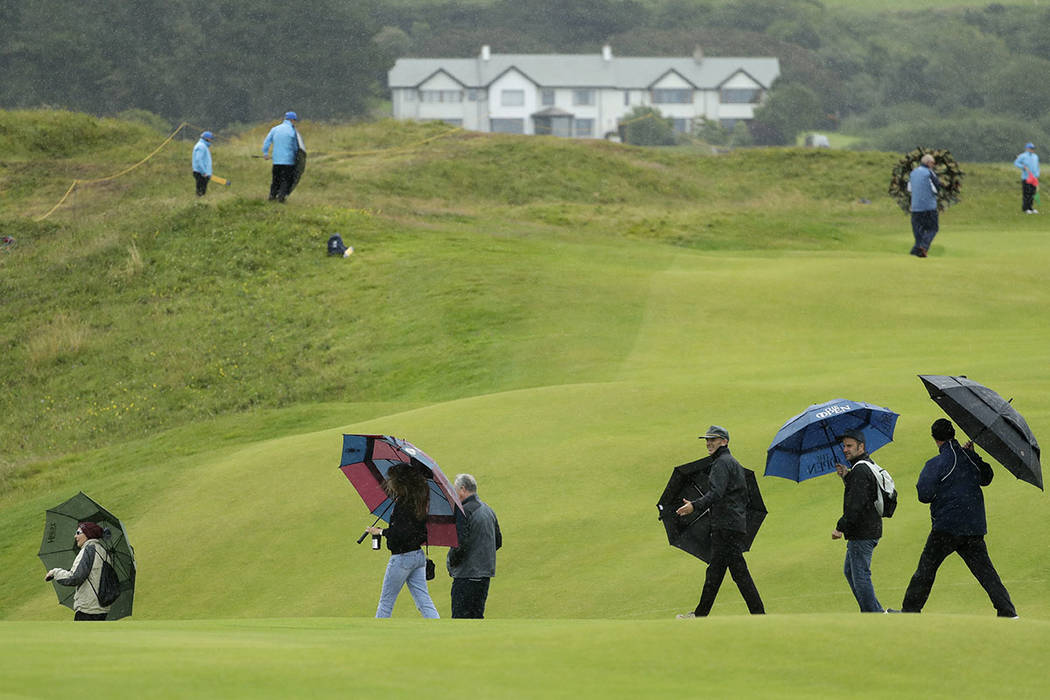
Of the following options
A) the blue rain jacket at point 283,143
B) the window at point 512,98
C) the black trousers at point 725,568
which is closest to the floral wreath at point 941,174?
the blue rain jacket at point 283,143

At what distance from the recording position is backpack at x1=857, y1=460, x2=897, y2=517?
12391mm

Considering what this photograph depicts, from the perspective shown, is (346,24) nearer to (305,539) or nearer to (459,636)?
(305,539)

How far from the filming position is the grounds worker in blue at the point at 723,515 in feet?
41.5

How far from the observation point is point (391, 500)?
1362 cm

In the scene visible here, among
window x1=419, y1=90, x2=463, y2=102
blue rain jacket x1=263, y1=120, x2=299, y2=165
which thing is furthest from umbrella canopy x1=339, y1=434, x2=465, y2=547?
window x1=419, y1=90, x2=463, y2=102

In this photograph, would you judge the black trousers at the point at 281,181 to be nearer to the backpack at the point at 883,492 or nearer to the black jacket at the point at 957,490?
the backpack at the point at 883,492

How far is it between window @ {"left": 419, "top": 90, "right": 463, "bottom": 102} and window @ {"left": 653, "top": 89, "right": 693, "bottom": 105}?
21.8 metres

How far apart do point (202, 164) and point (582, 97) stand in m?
113

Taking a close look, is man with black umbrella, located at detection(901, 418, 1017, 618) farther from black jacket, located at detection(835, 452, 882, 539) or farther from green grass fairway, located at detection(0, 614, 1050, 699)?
green grass fairway, located at detection(0, 614, 1050, 699)

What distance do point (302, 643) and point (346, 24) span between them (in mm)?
110318

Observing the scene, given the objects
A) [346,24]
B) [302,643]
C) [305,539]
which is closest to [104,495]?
[305,539]

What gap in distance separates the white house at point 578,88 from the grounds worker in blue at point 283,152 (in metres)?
111

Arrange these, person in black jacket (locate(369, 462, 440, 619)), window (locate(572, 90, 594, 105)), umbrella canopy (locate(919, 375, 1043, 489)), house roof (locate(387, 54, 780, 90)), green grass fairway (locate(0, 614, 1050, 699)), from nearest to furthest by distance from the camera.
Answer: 1. green grass fairway (locate(0, 614, 1050, 699))
2. umbrella canopy (locate(919, 375, 1043, 489))
3. person in black jacket (locate(369, 462, 440, 619))
4. house roof (locate(387, 54, 780, 90))
5. window (locate(572, 90, 594, 105))

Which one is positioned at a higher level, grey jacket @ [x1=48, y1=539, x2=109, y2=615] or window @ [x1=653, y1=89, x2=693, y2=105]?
window @ [x1=653, y1=89, x2=693, y2=105]
